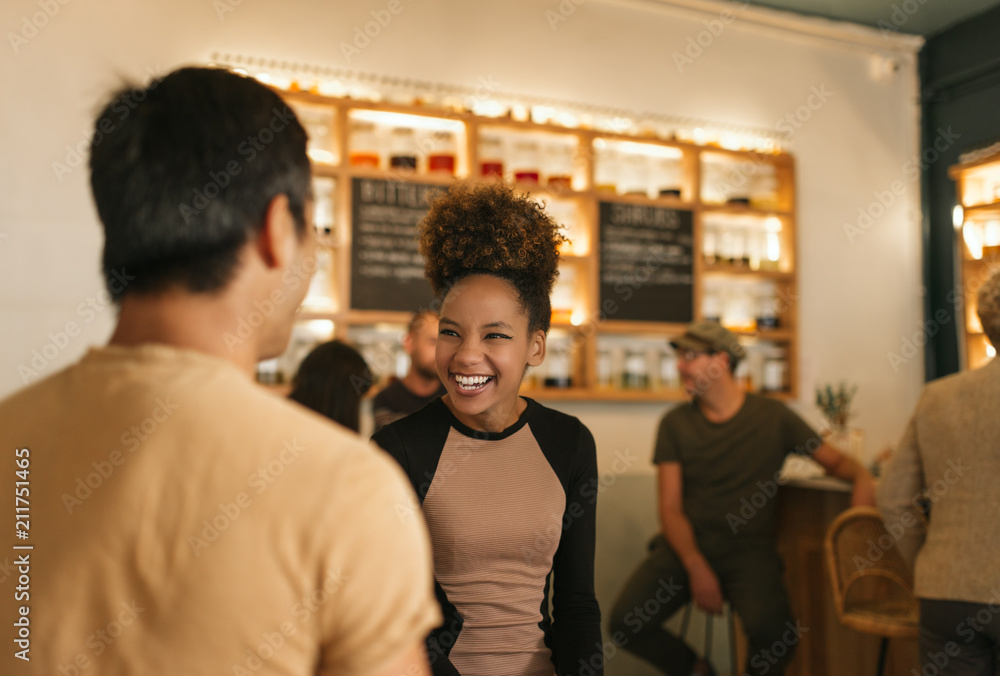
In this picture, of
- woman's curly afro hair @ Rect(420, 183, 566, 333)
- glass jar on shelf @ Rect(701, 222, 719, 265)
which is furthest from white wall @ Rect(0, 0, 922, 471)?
woman's curly afro hair @ Rect(420, 183, 566, 333)

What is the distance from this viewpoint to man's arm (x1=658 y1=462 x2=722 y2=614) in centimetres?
274

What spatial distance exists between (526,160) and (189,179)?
3230mm

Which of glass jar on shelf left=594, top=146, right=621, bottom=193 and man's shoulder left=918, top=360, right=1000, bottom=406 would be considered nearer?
man's shoulder left=918, top=360, right=1000, bottom=406

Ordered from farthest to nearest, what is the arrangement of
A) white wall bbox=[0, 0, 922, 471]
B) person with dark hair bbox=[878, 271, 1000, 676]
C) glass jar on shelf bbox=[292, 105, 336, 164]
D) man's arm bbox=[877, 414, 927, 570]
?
1. glass jar on shelf bbox=[292, 105, 336, 164]
2. white wall bbox=[0, 0, 922, 471]
3. man's arm bbox=[877, 414, 927, 570]
4. person with dark hair bbox=[878, 271, 1000, 676]

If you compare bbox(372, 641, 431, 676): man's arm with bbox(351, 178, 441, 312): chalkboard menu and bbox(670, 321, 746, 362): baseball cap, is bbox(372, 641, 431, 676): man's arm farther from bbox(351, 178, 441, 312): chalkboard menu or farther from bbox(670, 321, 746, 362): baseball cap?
bbox(351, 178, 441, 312): chalkboard menu

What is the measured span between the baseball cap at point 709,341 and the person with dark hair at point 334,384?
1.33 metres

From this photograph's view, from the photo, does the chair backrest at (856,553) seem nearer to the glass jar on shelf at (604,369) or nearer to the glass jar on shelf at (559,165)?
the glass jar on shelf at (604,369)

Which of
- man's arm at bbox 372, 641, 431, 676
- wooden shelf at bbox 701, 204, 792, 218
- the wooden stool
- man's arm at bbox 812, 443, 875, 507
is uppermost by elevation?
wooden shelf at bbox 701, 204, 792, 218

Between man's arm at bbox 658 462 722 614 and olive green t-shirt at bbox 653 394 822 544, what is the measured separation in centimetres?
3

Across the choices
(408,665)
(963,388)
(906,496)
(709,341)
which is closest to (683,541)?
(709,341)

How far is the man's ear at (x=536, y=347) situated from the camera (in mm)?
1250

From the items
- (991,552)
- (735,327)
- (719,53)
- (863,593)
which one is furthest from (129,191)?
(719,53)

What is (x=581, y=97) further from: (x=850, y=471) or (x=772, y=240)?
(x=850, y=471)

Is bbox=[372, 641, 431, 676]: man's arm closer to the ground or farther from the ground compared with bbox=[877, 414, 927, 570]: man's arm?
farther from the ground
